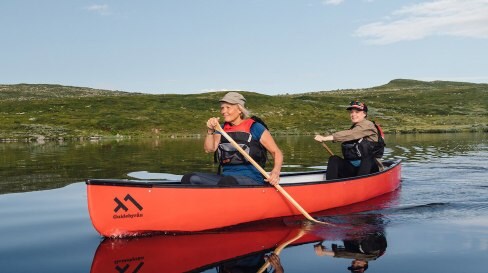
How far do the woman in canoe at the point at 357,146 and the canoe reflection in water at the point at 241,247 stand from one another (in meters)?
2.95

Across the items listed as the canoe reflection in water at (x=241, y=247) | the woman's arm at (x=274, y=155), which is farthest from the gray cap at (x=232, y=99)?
the canoe reflection in water at (x=241, y=247)

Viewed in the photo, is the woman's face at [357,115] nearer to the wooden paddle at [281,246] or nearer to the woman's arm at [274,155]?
Result: the woman's arm at [274,155]

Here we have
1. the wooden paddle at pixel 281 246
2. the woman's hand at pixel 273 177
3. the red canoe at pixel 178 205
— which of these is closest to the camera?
the wooden paddle at pixel 281 246

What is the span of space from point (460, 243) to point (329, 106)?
9182 cm

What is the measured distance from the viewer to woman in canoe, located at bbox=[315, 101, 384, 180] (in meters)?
13.2

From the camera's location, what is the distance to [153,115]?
266ft

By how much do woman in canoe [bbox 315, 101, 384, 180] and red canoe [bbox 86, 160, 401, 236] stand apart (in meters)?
2.61

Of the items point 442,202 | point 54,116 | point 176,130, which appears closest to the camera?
point 442,202

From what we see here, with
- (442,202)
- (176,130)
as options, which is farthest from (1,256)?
(176,130)

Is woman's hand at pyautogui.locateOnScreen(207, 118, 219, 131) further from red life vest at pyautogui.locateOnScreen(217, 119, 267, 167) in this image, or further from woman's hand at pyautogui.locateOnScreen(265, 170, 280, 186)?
woman's hand at pyautogui.locateOnScreen(265, 170, 280, 186)

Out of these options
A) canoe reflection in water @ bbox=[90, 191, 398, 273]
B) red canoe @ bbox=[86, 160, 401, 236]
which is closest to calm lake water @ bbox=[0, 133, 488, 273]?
canoe reflection in water @ bbox=[90, 191, 398, 273]

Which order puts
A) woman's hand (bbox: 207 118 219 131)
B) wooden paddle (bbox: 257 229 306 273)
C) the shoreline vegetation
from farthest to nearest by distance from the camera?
the shoreline vegetation
woman's hand (bbox: 207 118 219 131)
wooden paddle (bbox: 257 229 306 273)

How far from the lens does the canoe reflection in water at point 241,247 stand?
7.36 m

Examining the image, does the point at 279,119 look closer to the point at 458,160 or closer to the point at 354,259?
the point at 458,160
